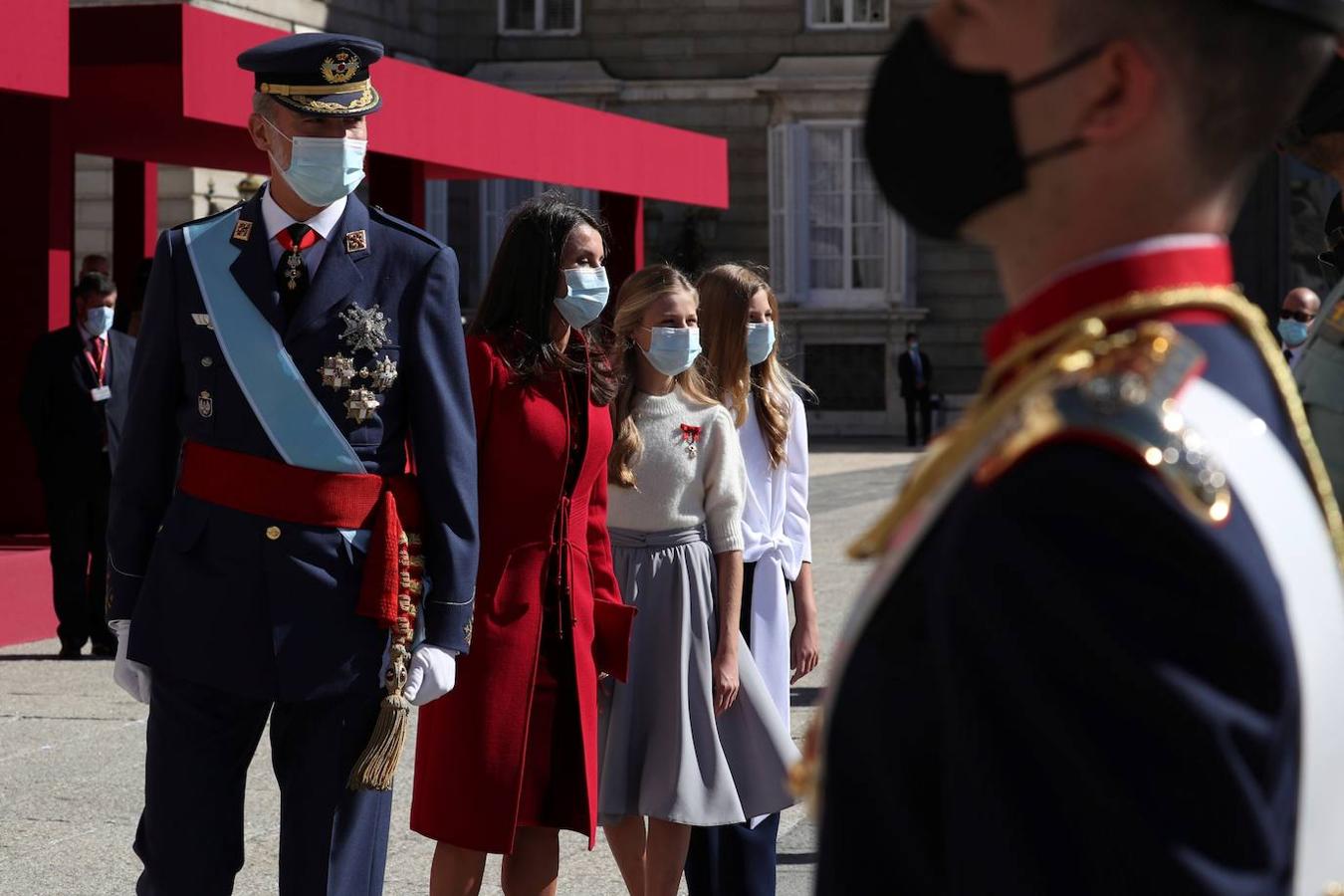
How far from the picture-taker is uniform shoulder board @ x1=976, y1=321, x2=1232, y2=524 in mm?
1246

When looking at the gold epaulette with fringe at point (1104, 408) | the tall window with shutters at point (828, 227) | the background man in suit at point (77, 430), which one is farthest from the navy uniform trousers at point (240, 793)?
the tall window with shutters at point (828, 227)

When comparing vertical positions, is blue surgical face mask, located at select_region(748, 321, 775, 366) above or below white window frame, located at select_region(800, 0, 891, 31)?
below

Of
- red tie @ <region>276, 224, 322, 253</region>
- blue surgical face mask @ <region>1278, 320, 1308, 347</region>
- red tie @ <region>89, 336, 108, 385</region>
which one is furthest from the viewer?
blue surgical face mask @ <region>1278, 320, 1308, 347</region>

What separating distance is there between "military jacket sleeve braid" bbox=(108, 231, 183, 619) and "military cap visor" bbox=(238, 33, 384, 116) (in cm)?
46

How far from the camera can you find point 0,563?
9461 mm

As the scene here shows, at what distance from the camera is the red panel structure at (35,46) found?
8945 millimetres

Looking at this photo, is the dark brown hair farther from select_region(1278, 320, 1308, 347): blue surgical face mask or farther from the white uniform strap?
select_region(1278, 320, 1308, 347): blue surgical face mask

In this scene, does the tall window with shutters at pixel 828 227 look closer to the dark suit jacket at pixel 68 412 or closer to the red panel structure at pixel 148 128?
the red panel structure at pixel 148 128

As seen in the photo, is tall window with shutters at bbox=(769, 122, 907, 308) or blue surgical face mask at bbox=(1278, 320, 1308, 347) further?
tall window with shutters at bbox=(769, 122, 907, 308)

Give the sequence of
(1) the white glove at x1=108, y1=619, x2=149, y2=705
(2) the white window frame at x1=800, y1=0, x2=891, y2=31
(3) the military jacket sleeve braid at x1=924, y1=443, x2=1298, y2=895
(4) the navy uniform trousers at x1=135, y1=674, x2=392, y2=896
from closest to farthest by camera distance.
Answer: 1. (3) the military jacket sleeve braid at x1=924, y1=443, x2=1298, y2=895
2. (4) the navy uniform trousers at x1=135, y1=674, x2=392, y2=896
3. (1) the white glove at x1=108, y1=619, x2=149, y2=705
4. (2) the white window frame at x1=800, y1=0, x2=891, y2=31

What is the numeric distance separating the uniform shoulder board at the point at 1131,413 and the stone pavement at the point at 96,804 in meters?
3.94

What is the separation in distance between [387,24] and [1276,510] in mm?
25283

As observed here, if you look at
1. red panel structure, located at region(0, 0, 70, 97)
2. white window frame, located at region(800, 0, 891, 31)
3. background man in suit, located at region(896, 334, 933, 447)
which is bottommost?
red panel structure, located at region(0, 0, 70, 97)

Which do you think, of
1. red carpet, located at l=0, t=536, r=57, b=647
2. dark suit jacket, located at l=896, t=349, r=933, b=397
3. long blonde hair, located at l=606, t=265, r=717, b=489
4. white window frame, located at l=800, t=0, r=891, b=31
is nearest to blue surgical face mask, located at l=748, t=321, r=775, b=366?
long blonde hair, located at l=606, t=265, r=717, b=489
